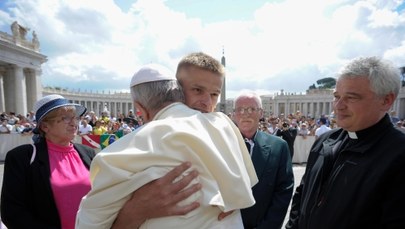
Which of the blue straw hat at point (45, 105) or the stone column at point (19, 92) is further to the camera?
the stone column at point (19, 92)

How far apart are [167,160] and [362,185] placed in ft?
4.30

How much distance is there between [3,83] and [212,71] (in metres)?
35.1

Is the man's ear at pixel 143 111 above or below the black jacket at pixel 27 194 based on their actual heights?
above

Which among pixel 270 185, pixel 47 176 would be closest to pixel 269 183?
pixel 270 185

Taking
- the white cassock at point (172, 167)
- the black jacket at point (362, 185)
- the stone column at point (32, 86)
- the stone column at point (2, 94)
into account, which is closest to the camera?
the white cassock at point (172, 167)

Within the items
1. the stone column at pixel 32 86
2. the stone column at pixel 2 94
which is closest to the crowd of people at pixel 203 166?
the stone column at pixel 2 94

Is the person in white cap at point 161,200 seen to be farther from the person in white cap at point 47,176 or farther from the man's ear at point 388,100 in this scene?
the man's ear at point 388,100

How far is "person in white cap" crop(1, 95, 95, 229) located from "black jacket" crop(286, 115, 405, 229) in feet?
6.21

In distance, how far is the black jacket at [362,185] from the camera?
5.16 feet

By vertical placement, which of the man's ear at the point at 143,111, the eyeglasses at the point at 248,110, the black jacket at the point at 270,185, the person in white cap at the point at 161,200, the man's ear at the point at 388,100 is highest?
the man's ear at the point at 388,100

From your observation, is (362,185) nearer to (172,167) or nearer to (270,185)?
(270,185)

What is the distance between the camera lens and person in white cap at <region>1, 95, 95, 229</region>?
204 cm

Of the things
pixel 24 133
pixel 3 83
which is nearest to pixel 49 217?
pixel 24 133

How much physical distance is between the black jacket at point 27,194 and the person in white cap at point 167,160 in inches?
50.6
